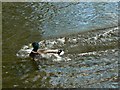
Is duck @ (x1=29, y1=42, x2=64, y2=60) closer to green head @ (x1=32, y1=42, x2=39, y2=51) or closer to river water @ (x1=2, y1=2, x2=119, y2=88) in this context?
green head @ (x1=32, y1=42, x2=39, y2=51)

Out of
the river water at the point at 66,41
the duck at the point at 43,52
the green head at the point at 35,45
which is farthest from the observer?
the green head at the point at 35,45

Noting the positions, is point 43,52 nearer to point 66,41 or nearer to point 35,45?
point 35,45

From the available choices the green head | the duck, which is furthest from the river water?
the green head

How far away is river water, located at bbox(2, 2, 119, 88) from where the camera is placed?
11273 millimetres

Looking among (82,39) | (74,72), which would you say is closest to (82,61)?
(74,72)

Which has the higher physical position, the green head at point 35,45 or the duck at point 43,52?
the green head at point 35,45

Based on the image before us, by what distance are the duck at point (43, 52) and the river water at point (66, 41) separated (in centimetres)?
23

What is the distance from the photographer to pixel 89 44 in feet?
44.1

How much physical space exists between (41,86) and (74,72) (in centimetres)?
125

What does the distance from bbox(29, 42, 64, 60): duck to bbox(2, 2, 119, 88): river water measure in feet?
0.75

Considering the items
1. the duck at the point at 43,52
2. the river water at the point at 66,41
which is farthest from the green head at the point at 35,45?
the river water at the point at 66,41

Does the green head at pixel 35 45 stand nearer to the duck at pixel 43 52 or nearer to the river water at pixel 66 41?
the duck at pixel 43 52

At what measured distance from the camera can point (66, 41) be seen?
1388cm

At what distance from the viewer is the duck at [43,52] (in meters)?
12.7
